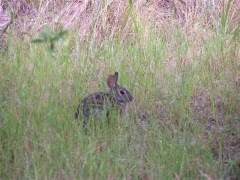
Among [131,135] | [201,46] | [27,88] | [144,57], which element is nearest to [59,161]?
[131,135]

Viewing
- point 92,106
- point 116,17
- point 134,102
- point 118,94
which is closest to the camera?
point 92,106

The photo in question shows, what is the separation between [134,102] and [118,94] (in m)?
0.40

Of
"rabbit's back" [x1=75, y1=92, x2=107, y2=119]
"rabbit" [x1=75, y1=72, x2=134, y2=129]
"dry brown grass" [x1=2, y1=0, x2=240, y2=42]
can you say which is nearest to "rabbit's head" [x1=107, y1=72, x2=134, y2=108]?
"rabbit" [x1=75, y1=72, x2=134, y2=129]

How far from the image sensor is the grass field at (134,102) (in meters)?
4.24

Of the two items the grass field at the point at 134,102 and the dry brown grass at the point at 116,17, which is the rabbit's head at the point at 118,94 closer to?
the grass field at the point at 134,102

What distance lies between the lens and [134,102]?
18.3ft

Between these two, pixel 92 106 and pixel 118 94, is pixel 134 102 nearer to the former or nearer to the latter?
pixel 118 94

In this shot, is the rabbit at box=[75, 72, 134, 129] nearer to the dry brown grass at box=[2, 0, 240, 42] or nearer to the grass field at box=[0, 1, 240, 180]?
the grass field at box=[0, 1, 240, 180]

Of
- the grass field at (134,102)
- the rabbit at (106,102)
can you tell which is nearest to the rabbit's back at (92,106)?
the rabbit at (106,102)

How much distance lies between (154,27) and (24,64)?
2196mm

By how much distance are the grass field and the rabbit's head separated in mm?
171

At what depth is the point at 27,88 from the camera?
522 centimetres

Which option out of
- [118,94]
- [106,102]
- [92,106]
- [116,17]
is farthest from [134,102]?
[116,17]

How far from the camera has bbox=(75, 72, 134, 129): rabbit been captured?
16.2 ft
